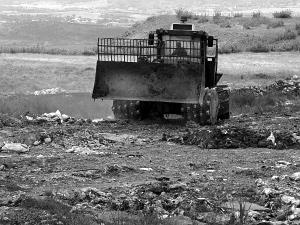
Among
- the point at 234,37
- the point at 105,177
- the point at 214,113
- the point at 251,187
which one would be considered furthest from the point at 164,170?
the point at 234,37

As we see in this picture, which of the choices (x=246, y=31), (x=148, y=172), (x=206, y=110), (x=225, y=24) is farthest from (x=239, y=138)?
(x=225, y=24)

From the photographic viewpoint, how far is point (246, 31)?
42906mm

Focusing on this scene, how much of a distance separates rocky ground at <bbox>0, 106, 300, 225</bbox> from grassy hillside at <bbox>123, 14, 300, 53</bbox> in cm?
2044

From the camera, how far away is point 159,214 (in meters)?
9.13

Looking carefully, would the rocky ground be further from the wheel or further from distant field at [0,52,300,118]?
distant field at [0,52,300,118]

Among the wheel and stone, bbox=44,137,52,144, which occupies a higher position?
stone, bbox=44,137,52,144

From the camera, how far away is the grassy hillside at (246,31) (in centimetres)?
3791

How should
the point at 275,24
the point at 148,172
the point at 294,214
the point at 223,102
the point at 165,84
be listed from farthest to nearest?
the point at 275,24
the point at 223,102
the point at 165,84
the point at 148,172
the point at 294,214

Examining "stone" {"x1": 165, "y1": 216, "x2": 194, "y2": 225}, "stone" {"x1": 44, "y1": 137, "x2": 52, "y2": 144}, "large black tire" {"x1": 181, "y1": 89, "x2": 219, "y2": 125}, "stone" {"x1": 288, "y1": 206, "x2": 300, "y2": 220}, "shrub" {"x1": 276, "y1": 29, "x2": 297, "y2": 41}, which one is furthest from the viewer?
"shrub" {"x1": 276, "y1": 29, "x2": 297, "y2": 41}

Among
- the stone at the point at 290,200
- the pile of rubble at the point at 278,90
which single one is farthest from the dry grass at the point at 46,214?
the pile of rubble at the point at 278,90

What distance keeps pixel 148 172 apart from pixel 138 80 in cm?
536

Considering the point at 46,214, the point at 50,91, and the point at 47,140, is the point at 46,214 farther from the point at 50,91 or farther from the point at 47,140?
the point at 50,91

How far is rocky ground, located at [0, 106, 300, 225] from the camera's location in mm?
9078

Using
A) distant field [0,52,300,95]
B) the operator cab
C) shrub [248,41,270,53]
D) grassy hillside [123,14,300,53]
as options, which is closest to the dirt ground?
the operator cab
